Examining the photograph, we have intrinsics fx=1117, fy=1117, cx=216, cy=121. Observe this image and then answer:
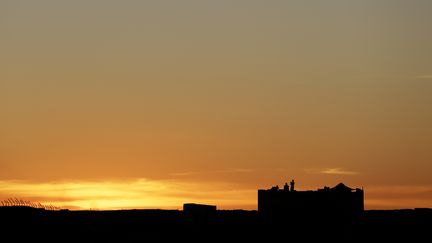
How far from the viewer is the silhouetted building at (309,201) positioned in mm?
60000

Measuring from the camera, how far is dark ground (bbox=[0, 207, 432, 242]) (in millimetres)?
48344

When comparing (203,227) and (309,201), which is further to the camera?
(309,201)

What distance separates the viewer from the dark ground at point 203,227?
48.3 meters

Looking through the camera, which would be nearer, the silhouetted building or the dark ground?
the dark ground

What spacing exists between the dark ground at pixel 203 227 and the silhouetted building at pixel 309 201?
281cm

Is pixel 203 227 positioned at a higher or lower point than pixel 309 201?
lower

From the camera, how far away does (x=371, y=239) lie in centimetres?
5259

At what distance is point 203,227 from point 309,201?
439 inches

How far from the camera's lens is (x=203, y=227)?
51062 millimetres

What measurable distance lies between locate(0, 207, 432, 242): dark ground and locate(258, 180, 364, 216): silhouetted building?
281 cm

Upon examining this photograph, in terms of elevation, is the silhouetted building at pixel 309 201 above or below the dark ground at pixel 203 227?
above

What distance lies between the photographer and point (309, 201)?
60656 mm

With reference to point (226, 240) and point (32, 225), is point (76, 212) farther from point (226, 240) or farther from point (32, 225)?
point (226, 240)

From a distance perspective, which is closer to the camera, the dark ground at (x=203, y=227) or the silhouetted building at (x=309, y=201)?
the dark ground at (x=203, y=227)
